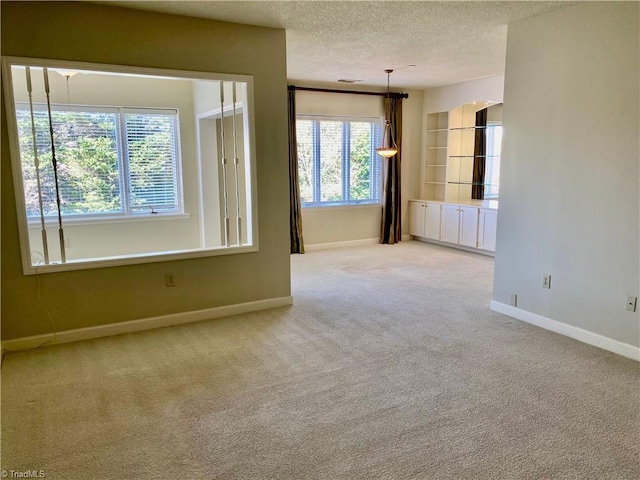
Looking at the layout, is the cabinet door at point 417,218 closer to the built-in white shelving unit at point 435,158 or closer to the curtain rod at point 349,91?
the built-in white shelving unit at point 435,158

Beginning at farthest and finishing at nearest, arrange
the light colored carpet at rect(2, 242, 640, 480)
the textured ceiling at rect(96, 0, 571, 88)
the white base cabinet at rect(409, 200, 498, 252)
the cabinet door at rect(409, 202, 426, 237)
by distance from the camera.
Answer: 1. the cabinet door at rect(409, 202, 426, 237)
2. the white base cabinet at rect(409, 200, 498, 252)
3. the textured ceiling at rect(96, 0, 571, 88)
4. the light colored carpet at rect(2, 242, 640, 480)

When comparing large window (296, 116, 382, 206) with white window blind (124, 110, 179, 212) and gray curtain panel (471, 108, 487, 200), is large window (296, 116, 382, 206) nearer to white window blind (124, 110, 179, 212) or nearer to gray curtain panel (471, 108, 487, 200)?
gray curtain panel (471, 108, 487, 200)

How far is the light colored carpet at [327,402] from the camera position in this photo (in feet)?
7.09

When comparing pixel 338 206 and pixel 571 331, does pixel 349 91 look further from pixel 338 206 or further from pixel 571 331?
pixel 571 331

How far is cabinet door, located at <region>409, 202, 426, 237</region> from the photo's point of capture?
7.98m

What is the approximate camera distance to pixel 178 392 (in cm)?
284

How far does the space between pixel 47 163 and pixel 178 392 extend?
3756 millimetres

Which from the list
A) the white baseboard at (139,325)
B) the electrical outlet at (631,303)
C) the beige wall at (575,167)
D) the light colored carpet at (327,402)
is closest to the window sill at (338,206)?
the white baseboard at (139,325)

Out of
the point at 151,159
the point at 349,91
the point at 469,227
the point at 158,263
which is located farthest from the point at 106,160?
the point at 469,227

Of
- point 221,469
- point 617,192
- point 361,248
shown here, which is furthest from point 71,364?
point 361,248

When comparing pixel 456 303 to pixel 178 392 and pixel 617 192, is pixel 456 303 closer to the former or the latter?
pixel 617 192

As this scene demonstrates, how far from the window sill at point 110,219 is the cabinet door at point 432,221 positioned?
3.97m

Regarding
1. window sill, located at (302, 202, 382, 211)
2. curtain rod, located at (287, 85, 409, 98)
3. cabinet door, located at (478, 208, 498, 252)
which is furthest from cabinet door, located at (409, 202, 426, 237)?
curtain rod, located at (287, 85, 409, 98)

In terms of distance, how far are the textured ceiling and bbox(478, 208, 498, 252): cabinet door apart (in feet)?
6.53
